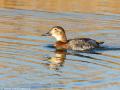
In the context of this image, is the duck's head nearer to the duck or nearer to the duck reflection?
the duck

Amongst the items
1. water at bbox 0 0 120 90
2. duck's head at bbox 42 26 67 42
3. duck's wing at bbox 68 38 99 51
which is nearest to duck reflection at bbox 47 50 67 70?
water at bbox 0 0 120 90

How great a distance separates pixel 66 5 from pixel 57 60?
7.32m

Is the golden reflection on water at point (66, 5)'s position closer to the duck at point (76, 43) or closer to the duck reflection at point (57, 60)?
the duck at point (76, 43)

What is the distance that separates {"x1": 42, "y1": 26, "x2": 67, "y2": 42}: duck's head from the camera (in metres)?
17.8

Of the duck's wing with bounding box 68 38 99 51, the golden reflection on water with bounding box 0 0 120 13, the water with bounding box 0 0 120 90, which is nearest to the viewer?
the water with bounding box 0 0 120 90

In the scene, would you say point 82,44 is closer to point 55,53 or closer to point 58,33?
point 58,33

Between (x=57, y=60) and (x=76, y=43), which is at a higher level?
(x=76, y=43)

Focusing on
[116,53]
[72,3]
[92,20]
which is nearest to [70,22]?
[92,20]

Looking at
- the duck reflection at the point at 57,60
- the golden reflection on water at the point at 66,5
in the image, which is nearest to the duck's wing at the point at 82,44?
the duck reflection at the point at 57,60

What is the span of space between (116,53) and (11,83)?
195 inches

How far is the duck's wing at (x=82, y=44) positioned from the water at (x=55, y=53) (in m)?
0.37

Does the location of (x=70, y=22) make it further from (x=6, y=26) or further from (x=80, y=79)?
(x=80, y=79)

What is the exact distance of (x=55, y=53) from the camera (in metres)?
16.1

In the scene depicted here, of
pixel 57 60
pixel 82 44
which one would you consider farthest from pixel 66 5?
pixel 57 60
